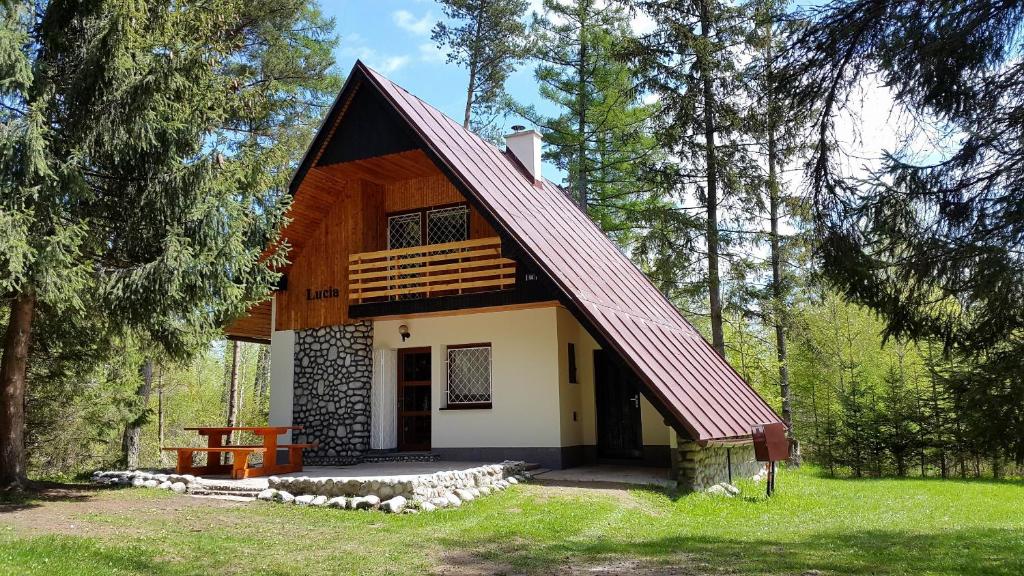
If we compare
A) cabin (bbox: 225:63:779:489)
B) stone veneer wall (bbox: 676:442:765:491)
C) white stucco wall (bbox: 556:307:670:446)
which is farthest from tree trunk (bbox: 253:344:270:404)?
stone veneer wall (bbox: 676:442:765:491)

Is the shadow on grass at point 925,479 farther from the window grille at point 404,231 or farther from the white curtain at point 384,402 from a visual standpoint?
the window grille at point 404,231

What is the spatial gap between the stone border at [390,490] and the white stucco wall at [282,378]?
4151 millimetres

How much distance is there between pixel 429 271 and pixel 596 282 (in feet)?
8.97

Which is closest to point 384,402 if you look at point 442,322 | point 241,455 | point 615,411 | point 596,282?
point 442,322

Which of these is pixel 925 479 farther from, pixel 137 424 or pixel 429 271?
pixel 137 424

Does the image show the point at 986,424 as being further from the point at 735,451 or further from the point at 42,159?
the point at 42,159

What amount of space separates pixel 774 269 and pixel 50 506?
14.9 m

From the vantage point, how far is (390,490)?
824 centimetres

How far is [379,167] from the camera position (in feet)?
42.6

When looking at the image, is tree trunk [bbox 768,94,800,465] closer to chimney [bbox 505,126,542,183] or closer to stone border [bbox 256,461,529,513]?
chimney [bbox 505,126,542,183]

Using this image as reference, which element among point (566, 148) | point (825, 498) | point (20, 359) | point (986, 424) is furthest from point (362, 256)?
point (566, 148)

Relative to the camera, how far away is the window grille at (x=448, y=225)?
43.7 ft

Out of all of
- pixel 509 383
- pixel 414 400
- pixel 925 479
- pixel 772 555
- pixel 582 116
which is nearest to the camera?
pixel 772 555

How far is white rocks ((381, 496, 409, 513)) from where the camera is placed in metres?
7.89
